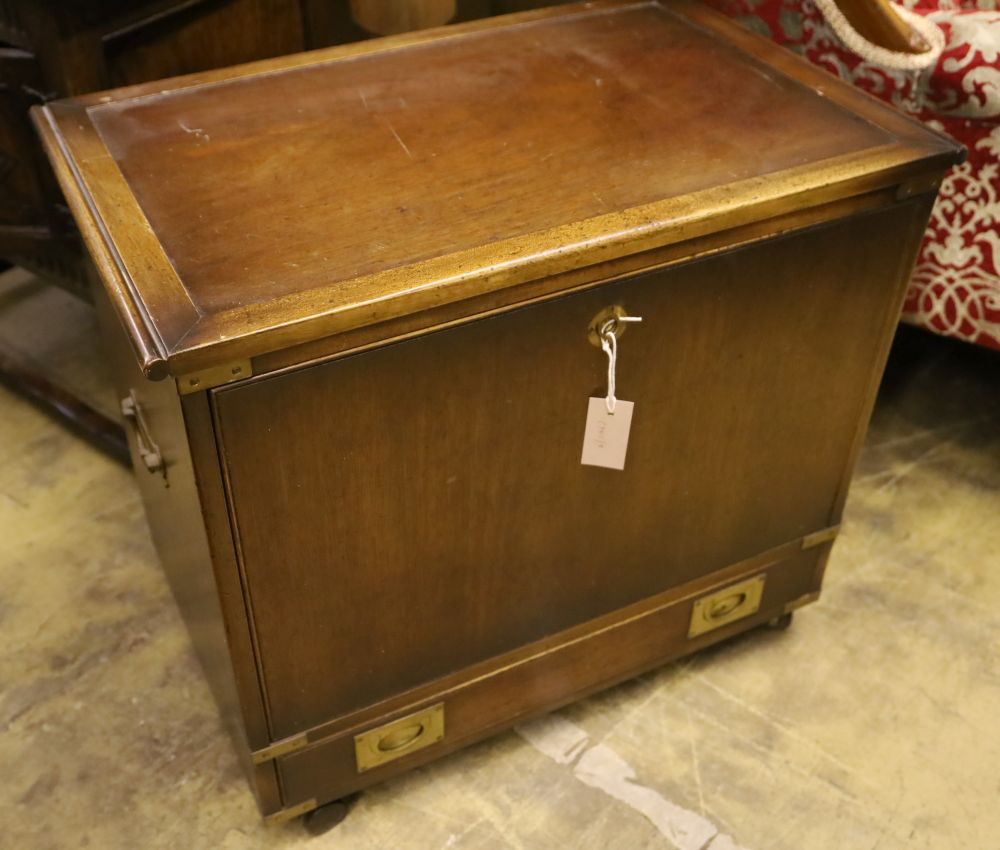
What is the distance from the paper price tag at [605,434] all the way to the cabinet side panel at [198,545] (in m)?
0.33

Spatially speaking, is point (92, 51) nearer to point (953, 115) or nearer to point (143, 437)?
point (143, 437)

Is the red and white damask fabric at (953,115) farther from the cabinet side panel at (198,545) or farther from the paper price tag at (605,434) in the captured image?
the cabinet side panel at (198,545)

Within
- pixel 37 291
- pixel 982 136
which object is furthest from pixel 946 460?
pixel 37 291

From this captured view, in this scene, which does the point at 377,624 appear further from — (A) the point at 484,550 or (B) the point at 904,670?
(B) the point at 904,670

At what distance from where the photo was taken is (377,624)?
3.39 ft

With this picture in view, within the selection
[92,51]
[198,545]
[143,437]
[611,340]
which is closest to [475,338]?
[611,340]

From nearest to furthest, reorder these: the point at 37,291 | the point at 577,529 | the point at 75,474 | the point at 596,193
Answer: the point at 596,193, the point at 577,529, the point at 75,474, the point at 37,291

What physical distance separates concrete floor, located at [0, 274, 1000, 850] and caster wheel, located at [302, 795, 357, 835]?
1cm

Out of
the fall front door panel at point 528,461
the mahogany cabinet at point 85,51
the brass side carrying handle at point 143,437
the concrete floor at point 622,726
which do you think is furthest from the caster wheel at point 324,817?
the mahogany cabinet at point 85,51

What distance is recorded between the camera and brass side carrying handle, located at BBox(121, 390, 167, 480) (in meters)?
1.04

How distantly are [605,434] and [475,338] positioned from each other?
0.59ft

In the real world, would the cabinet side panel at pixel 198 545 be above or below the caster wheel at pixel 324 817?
above

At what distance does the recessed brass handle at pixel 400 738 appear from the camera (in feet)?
3.70

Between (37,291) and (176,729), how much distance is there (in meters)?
0.95
